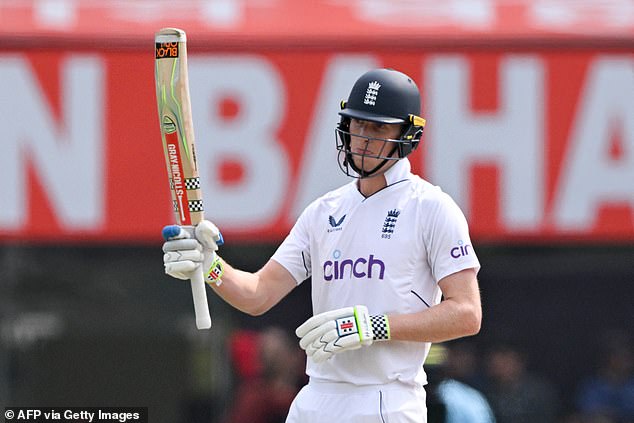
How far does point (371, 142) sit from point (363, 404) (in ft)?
2.34

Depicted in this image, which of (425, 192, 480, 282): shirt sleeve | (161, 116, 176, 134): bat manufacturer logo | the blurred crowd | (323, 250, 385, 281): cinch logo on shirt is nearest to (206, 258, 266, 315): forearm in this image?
(323, 250, 385, 281): cinch logo on shirt

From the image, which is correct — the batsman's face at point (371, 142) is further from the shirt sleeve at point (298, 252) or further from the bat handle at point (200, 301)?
the bat handle at point (200, 301)

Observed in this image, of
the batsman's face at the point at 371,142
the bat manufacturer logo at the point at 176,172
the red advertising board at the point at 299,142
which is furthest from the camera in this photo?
the red advertising board at the point at 299,142

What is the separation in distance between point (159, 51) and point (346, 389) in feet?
3.54

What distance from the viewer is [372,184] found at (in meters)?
3.27

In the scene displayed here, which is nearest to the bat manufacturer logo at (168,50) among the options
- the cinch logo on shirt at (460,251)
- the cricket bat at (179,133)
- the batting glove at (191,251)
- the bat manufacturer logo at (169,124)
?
the cricket bat at (179,133)

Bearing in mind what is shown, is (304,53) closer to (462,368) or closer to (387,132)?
(462,368)

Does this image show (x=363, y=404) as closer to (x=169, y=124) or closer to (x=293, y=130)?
(x=169, y=124)

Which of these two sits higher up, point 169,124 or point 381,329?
point 169,124

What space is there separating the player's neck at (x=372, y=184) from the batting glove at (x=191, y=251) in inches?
16.9

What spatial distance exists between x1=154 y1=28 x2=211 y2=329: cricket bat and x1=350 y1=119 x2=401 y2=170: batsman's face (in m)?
0.47

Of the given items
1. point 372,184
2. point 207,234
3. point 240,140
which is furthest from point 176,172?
point 240,140

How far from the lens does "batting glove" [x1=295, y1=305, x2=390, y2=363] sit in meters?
2.98

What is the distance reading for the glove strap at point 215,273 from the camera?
3234mm
